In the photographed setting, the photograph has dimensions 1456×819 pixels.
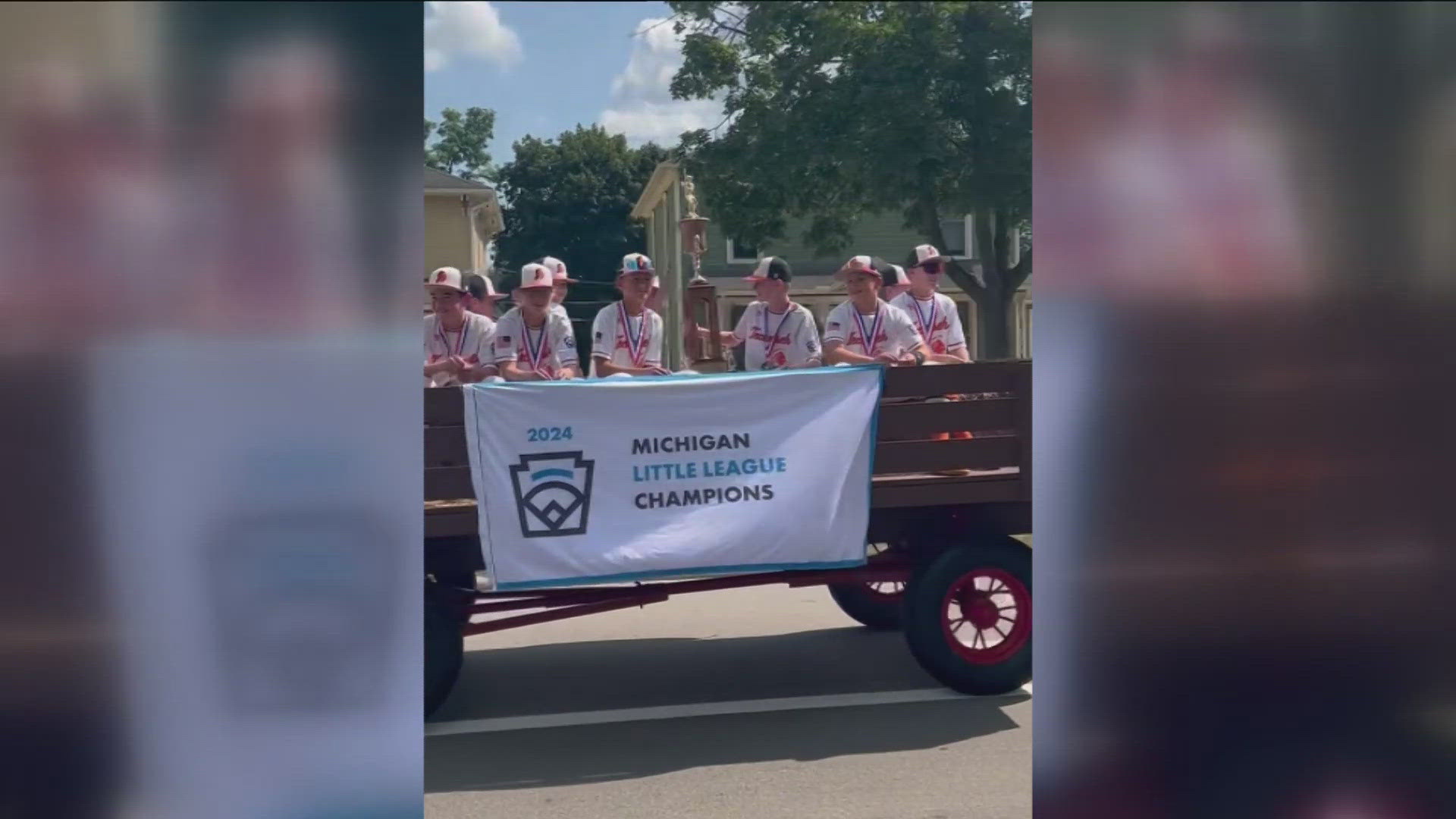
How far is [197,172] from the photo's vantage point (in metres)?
1.98

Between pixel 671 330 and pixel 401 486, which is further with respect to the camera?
pixel 671 330

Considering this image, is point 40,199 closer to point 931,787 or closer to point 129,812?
point 129,812

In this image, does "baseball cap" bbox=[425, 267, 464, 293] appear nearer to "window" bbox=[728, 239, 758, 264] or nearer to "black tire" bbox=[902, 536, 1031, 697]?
"black tire" bbox=[902, 536, 1031, 697]

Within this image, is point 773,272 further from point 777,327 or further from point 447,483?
point 447,483

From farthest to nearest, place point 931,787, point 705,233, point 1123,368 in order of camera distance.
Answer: point 705,233, point 931,787, point 1123,368

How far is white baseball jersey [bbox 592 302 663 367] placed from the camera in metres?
6.45

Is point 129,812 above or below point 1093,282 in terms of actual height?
below

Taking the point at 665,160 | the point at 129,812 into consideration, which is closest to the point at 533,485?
the point at 129,812

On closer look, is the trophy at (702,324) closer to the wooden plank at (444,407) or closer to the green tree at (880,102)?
the green tree at (880,102)

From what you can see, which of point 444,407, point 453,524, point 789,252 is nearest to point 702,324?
point 444,407

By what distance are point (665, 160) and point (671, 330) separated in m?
1.28

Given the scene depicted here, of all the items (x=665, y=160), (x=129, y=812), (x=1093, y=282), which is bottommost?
(x=129, y=812)

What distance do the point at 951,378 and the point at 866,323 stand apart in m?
1.07

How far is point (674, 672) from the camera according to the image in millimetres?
6461
